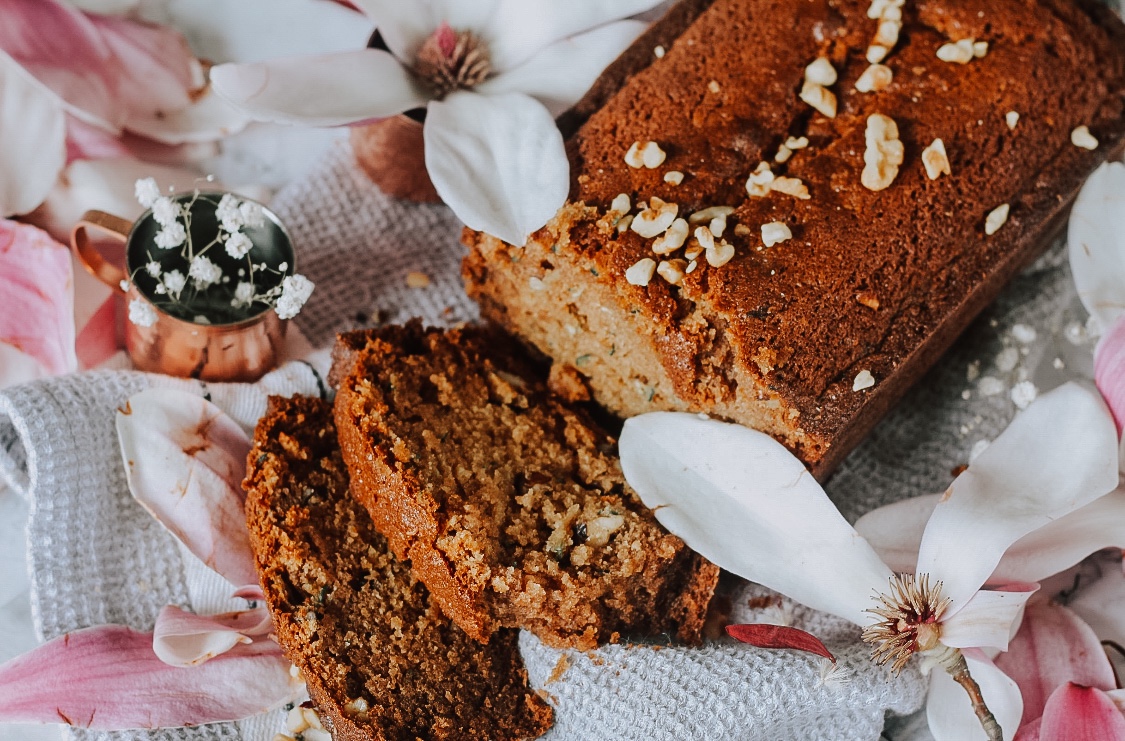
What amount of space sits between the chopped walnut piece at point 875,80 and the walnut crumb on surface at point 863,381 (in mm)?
657

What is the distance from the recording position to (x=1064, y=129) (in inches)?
92.7

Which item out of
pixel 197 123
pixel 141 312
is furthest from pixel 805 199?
pixel 197 123

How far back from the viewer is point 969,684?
207cm

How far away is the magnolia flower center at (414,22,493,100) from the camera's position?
2.55 meters

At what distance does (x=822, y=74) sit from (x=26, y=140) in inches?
75.9

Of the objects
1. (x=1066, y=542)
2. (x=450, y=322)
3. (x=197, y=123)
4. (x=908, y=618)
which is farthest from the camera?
(x=197, y=123)

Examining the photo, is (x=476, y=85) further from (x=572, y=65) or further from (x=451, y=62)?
(x=572, y=65)

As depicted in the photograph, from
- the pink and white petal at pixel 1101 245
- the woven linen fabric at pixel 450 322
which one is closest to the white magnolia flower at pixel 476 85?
the woven linen fabric at pixel 450 322

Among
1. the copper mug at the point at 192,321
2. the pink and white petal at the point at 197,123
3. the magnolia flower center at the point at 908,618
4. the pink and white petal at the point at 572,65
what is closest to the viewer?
the magnolia flower center at the point at 908,618

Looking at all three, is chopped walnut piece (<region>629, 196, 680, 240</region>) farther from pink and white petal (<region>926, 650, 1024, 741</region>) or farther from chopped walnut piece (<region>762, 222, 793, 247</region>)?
pink and white petal (<region>926, 650, 1024, 741</region>)

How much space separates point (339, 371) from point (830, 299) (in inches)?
42.4

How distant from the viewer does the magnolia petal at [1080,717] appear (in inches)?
82.4

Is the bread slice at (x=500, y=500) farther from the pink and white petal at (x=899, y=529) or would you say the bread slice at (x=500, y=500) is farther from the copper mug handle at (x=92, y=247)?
the copper mug handle at (x=92, y=247)

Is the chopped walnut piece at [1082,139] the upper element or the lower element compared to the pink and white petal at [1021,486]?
upper
